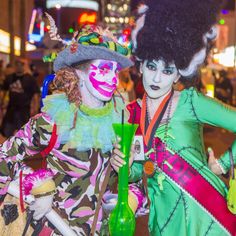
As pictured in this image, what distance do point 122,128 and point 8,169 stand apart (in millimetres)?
655

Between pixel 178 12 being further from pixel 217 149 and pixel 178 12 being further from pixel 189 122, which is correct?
pixel 217 149

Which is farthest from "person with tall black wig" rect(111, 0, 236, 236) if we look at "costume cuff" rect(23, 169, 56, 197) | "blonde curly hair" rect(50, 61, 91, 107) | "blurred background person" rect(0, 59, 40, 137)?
"blurred background person" rect(0, 59, 40, 137)

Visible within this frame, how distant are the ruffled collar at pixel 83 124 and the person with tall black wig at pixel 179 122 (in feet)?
0.54

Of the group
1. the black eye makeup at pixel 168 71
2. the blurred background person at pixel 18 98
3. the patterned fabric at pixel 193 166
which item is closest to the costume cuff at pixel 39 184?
the patterned fabric at pixel 193 166

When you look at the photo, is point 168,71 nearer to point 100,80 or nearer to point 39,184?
point 100,80

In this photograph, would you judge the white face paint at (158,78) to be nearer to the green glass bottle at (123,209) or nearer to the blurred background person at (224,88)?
the green glass bottle at (123,209)

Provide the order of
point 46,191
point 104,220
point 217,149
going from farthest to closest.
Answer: point 217,149, point 104,220, point 46,191

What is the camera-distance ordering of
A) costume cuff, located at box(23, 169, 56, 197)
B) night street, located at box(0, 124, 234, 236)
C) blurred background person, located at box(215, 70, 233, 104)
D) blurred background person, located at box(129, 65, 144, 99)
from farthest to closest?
1. blurred background person, located at box(215, 70, 233, 104)
2. night street, located at box(0, 124, 234, 236)
3. blurred background person, located at box(129, 65, 144, 99)
4. costume cuff, located at box(23, 169, 56, 197)

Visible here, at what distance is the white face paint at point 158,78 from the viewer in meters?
2.85

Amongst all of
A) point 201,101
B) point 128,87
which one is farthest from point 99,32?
point 128,87

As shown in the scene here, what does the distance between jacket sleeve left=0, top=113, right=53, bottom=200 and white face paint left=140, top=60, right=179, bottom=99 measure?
57 centimetres

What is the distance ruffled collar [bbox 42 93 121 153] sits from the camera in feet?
8.81

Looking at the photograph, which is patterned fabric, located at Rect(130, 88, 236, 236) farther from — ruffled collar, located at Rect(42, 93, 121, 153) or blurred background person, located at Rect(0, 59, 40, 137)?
blurred background person, located at Rect(0, 59, 40, 137)

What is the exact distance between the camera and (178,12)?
2857mm
